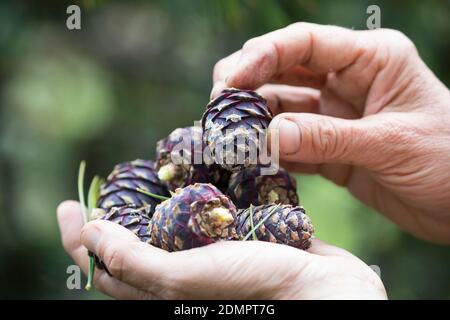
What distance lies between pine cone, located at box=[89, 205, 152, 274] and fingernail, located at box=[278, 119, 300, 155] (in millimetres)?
275

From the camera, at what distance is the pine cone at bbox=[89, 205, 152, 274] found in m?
0.99

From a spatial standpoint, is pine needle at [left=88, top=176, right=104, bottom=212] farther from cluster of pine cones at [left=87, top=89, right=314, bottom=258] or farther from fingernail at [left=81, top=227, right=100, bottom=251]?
fingernail at [left=81, top=227, right=100, bottom=251]

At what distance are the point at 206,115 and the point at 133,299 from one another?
1.13 ft

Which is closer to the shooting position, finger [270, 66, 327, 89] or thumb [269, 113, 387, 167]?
thumb [269, 113, 387, 167]

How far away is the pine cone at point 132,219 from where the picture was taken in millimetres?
993

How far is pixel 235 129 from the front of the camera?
97 centimetres

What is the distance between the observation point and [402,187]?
1362mm

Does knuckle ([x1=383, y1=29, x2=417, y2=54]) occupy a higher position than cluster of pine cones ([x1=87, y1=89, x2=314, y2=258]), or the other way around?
knuckle ([x1=383, y1=29, x2=417, y2=54])

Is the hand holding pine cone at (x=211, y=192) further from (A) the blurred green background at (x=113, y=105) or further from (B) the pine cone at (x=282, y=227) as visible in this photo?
(A) the blurred green background at (x=113, y=105)

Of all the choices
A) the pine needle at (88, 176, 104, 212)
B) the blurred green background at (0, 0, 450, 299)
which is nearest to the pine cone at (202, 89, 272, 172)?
the pine needle at (88, 176, 104, 212)

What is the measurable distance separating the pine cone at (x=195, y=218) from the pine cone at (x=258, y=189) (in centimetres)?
19

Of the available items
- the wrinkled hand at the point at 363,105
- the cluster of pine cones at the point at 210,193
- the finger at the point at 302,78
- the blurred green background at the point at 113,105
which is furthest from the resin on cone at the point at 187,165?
the blurred green background at the point at 113,105

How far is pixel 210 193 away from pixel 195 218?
44 mm

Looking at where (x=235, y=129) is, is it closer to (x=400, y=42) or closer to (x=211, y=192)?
(x=211, y=192)
